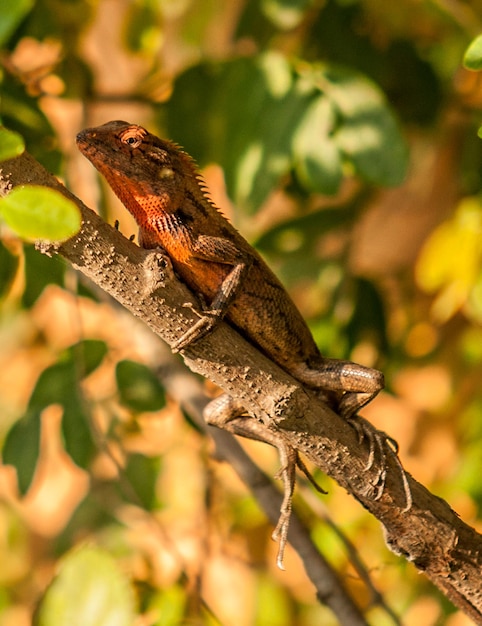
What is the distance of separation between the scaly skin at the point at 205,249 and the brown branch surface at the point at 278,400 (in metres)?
0.24

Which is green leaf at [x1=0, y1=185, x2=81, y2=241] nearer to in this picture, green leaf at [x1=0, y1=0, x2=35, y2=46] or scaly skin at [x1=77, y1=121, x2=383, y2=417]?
scaly skin at [x1=77, y1=121, x2=383, y2=417]

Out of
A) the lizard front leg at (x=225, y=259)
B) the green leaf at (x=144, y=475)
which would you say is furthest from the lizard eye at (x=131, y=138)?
the green leaf at (x=144, y=475)

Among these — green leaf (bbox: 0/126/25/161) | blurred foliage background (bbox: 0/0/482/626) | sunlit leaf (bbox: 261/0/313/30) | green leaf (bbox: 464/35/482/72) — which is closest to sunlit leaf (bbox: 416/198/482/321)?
blurred foliage background (bbox: 0/0/482/626)

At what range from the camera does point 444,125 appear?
314 cm

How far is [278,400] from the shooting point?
1.38 m

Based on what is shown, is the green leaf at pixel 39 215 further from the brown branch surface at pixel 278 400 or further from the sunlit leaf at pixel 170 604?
the sunlit leaf at pixel 170 604

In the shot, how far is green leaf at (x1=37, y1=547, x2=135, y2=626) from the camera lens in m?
1.54

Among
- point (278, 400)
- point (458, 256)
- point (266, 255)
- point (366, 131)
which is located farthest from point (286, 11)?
point (278, 400)

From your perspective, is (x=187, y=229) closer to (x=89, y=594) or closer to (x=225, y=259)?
(x=225, y=259)

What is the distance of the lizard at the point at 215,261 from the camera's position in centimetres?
166

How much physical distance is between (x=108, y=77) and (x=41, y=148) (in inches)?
70.8

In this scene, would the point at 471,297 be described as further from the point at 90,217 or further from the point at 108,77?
the point at 108,77

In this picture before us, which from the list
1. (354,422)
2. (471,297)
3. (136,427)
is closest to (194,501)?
(136,427)

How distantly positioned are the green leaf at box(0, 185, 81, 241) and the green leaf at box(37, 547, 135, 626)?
959 millimetres
